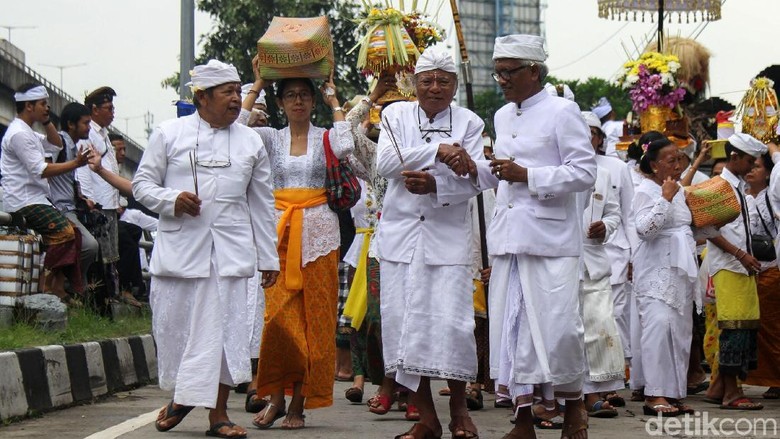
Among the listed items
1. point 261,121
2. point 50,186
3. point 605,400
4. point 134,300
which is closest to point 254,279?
point 261,121

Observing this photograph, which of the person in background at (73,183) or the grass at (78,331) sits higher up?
the person in background at (73,183)

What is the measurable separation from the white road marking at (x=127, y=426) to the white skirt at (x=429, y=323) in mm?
1592

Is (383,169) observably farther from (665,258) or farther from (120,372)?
(120,372)

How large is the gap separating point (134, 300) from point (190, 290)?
7.74 m

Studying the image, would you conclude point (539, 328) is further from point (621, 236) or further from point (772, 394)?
point (772, 394)

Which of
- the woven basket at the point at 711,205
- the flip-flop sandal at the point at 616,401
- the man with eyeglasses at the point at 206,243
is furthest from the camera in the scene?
the flip-flop sandal at the point at 616,401

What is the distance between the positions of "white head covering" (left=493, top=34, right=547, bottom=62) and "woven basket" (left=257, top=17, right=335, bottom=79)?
5.13ft

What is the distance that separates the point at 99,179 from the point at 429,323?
22.8ft

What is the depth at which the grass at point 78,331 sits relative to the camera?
32.7 feet

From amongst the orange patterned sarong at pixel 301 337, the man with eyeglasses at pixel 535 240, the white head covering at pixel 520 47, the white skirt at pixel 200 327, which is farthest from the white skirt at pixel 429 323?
the white head covering at pixel 520 47

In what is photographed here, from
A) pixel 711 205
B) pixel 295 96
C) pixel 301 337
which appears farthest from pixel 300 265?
pixel 711 205

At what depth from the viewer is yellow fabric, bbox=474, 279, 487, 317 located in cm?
1063

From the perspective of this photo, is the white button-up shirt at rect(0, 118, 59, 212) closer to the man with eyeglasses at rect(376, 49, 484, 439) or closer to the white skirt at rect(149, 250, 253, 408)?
the white skirt at rect(149, 250, 253, 408)

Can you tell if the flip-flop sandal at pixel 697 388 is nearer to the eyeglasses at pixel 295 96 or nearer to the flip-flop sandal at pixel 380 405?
the flip-flop sandal at pixel 380 405
